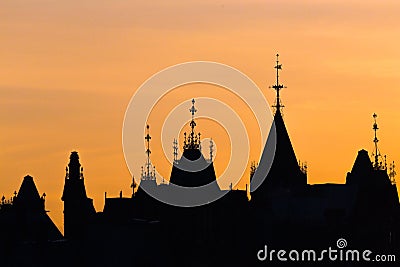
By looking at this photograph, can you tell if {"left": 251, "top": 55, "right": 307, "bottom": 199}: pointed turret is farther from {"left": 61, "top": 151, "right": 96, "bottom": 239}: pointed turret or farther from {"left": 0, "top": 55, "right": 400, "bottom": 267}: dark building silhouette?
{"left": 61, "top": 151, "right": 96, "bottom": 239}: pointed turret

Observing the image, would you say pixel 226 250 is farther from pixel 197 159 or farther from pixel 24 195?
pixel 24 195

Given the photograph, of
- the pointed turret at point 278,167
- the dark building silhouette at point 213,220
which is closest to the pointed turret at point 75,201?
the dark building silhouette at point 213,220

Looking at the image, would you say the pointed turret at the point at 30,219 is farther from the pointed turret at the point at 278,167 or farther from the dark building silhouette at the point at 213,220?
the pointed turret at the point at 278,167

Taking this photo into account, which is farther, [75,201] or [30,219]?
[30,219]

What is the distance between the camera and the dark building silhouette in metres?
140

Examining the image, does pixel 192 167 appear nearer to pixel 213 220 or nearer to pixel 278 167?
pixel 213 220

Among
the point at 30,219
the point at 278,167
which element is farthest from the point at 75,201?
the point at 278,167

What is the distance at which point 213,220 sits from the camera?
460 ft

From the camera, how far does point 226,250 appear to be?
463 ft

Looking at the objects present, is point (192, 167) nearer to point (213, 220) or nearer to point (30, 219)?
point (213, 220)

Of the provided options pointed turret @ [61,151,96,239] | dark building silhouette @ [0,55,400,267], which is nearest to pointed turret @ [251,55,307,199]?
dark building silhouette @ [0,55,400,267]

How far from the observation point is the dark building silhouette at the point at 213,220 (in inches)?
5502

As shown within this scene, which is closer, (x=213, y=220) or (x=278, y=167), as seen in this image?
(x=213, y=220)

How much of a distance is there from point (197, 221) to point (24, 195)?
23806 mm
